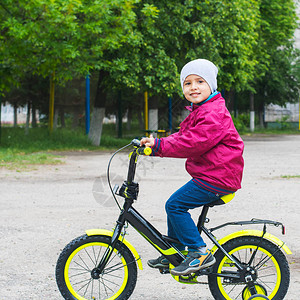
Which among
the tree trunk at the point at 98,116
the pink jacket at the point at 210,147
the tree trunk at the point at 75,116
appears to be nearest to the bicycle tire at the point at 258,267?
the pink jacket at the point at 210,147

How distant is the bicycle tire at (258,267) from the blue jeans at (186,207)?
0.25 m

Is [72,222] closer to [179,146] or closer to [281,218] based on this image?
[281,218]

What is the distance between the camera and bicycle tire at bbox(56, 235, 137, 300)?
3.90 m

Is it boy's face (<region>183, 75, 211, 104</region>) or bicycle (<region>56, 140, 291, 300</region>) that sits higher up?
boy's face (<region>183, 75, 211, 104</region>)

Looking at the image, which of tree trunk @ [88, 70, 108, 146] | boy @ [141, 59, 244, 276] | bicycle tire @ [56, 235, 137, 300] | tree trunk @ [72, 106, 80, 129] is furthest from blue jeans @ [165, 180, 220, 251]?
tree trunk @ [72, 106, 80, 129]

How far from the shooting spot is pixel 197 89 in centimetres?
383

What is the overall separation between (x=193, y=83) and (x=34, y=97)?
24.5 metres

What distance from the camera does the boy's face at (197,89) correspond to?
383cm

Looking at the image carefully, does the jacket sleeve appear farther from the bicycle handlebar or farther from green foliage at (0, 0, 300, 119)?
green foliage at (0, 0, 300, 119)

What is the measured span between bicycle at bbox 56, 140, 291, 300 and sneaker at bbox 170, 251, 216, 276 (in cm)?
6

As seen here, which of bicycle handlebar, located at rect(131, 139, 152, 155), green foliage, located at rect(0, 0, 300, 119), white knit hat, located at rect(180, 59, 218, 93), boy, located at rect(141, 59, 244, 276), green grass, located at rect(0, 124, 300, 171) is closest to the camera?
bicycle handlebar, located at rect(131, 139, 152, 155)

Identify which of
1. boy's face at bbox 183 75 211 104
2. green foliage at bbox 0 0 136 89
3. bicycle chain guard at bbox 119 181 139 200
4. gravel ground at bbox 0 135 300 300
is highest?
green foliage at bbox 0 0 136 89

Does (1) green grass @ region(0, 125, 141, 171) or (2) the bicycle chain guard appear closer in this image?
(2) the bicycle chain guard

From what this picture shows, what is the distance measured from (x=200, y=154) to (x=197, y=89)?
44 centimetres
